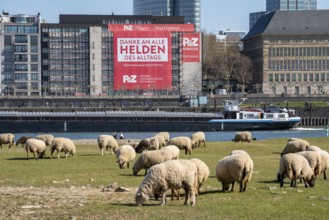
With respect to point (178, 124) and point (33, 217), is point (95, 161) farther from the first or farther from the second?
point (178, 124)

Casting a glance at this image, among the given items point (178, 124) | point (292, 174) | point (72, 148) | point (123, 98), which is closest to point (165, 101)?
point (123, 98)

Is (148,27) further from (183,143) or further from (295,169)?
(295,169)

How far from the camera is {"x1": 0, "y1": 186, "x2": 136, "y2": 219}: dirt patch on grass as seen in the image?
952 inches

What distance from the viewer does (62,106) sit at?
17350 centimetres

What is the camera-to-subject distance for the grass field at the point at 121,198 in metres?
24.2

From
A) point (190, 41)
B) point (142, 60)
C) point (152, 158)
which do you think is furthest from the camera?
point (190, 41)

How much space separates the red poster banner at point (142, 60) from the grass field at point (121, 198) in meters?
149

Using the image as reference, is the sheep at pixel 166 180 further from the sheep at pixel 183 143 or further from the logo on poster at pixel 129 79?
the logo on poster at pixel 129 79

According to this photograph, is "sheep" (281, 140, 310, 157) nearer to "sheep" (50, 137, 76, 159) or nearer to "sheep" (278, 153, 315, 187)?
"sheep" (278, 153, 315, 187)

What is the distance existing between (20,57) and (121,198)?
171m

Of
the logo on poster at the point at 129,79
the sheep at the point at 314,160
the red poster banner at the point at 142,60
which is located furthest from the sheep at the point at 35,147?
the logo on poster at the point at 129,79

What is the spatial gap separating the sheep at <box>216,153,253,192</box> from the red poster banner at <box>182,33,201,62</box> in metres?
167

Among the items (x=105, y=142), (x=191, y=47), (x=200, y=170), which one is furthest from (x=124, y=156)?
(x=191, y=47)

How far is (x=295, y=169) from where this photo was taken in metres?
30.4
